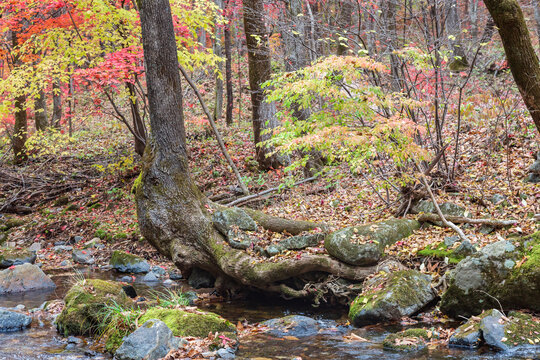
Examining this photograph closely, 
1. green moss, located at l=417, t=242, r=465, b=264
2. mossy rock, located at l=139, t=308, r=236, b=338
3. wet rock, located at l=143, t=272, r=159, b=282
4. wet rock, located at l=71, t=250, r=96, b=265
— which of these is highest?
green moss, located at l=417, t=242, r=465, b=264

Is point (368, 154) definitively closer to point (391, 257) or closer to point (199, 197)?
point (391, 257)

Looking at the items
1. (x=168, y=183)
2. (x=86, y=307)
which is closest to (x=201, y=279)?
(x=168, y=183)

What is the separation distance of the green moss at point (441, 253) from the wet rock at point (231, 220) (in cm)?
302

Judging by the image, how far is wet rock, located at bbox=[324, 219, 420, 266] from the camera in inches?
270

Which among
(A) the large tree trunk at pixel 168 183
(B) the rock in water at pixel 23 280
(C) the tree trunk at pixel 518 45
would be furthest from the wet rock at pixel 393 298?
(B) the rock in water at pixel 23 280

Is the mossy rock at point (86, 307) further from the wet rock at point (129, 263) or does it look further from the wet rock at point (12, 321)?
the wet rock at point (129, 263)

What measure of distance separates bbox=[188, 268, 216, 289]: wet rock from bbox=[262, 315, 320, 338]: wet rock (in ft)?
8.65

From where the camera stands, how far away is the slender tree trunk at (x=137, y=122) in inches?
531

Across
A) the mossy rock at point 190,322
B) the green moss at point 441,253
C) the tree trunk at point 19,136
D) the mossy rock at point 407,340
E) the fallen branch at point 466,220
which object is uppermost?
the tree trunk at point 19,136

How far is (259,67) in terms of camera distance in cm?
1285

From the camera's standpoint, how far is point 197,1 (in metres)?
12.5

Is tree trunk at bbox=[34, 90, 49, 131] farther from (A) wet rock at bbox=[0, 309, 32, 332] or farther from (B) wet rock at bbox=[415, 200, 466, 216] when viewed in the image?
(B) wet rock at bbox=[415, 200, 466, 216]

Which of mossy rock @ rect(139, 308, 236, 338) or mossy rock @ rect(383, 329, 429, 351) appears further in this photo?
mossy rock @ rect(139, 308, 236, 338)

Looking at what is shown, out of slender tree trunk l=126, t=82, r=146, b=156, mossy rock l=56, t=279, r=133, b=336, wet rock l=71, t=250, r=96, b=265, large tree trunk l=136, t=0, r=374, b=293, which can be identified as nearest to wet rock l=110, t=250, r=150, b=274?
wet rock l=71, t=250, r=96, b=265
